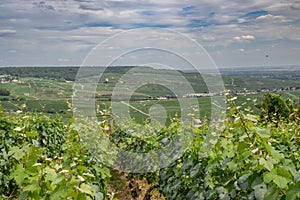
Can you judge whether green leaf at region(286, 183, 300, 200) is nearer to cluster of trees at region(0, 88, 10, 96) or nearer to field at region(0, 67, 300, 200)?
field at region(0, 67, 300, 200)

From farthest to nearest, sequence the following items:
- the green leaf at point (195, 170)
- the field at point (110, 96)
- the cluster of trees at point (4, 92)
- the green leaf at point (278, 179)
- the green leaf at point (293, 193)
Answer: the cluster of trees at point (4, 92)
the field at point (110, 96)
the green leaf at point (195, 170)
the green leaf at point (278, 179)
the green leaf at point (293, 193)

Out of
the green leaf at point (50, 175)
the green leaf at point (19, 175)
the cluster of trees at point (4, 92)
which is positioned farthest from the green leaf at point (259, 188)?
the cluster of trees at point (4, 92)

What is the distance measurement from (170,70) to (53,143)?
Result: 5011mm

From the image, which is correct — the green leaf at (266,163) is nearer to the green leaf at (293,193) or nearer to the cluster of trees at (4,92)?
the green leaf at (293,193)

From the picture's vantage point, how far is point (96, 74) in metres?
6.35

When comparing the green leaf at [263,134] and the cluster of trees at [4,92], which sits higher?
the green leaf at [263,134]

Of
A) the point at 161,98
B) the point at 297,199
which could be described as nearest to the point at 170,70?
the point at 161,98

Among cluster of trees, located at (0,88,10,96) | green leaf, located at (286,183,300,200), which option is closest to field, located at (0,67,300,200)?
green leaf, located at (286,183,300,200)

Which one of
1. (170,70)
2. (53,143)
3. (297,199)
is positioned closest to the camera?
(297,199)

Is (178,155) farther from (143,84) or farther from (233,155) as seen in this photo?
(143,84)

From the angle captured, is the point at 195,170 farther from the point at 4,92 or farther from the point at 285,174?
the point at 4,92

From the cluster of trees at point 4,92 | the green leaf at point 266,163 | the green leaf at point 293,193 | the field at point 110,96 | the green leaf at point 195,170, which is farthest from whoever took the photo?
the cluster of trees at point 4,92

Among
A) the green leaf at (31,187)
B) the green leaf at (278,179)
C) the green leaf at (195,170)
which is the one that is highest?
the green leaf at (278,179)

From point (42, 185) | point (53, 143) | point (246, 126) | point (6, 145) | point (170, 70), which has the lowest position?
point (53, 143)
